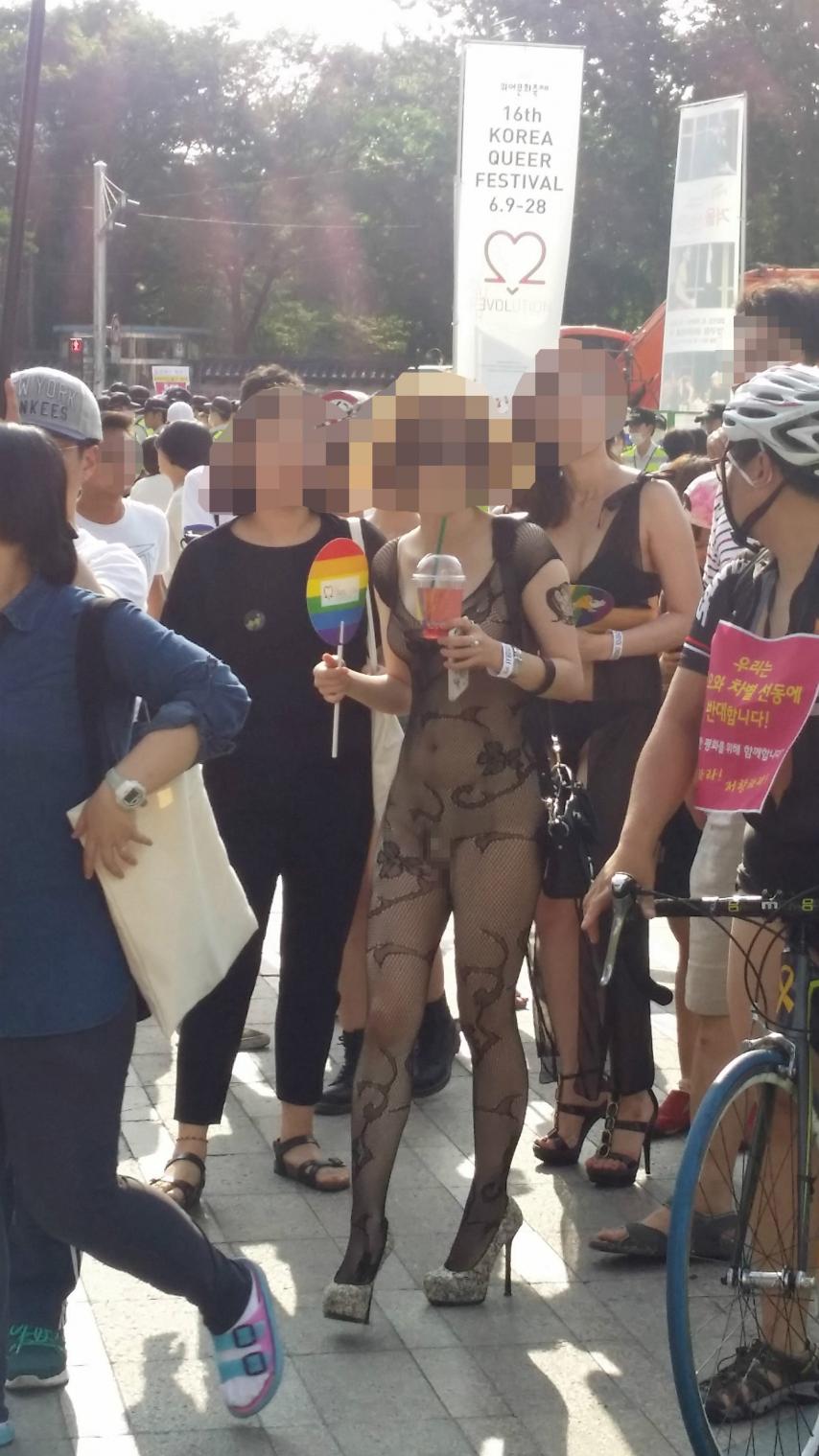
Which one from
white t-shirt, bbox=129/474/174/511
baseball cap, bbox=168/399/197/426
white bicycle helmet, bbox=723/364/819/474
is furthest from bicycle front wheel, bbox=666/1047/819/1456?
baseball cap, bbox=168/399/197/426

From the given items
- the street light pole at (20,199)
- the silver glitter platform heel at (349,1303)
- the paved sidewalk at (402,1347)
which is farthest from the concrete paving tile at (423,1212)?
the street light pole at (20,199)

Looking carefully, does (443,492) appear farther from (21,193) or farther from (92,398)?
(21,193)

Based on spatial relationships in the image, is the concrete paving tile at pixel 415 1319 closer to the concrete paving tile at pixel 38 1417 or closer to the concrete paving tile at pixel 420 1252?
the concrete paving tile at pixel 420 1252

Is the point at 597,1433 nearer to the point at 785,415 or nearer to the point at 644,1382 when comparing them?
the point at 644,1382

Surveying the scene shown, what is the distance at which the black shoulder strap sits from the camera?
10.5 ft

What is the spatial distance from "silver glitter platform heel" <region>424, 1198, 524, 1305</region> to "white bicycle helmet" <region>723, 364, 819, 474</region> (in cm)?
185

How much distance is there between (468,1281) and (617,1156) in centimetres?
94

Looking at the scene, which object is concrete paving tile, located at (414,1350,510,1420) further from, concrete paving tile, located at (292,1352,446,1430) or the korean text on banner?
the korean text on banner

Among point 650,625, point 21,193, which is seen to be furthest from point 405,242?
point 650,625

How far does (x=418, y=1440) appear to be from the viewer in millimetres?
3652

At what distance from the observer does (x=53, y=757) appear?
3182 millimetres

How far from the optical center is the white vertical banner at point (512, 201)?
13.6m

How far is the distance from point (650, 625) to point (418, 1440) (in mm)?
2282

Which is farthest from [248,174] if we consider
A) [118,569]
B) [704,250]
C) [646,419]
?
[118,569]
